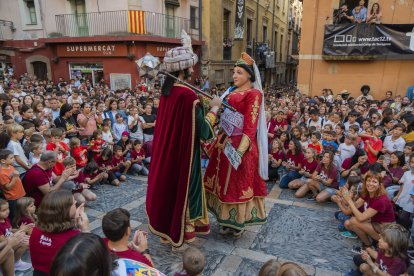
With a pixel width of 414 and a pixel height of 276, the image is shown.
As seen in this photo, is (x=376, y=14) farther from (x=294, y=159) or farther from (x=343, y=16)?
(x=294, y=159)

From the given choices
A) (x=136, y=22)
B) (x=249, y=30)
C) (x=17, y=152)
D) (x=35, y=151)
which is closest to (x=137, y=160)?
A: (x=35, y=151)

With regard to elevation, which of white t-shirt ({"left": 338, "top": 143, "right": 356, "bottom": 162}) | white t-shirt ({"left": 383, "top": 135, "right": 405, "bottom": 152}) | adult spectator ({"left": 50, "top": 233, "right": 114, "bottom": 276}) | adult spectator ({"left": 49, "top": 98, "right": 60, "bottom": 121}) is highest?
adult spectator ({"left": 50, "top": 233, "right": 114, "bottom": 276})

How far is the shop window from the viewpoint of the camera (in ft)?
53.3

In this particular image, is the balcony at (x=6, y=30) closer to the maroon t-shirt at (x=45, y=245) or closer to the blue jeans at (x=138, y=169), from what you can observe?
the blue jeans at (x=138, y=169)

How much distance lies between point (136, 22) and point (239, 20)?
813 centimetres

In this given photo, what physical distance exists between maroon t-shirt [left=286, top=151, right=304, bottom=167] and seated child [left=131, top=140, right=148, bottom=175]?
292 centimetres

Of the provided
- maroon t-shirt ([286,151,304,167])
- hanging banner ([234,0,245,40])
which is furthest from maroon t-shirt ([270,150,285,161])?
hanging banner ([234,0,245,40])

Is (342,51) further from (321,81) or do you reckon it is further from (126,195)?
(126,195)

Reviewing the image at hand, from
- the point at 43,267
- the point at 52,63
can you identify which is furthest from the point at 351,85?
the point at 52,63

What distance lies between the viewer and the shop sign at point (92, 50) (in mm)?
15242

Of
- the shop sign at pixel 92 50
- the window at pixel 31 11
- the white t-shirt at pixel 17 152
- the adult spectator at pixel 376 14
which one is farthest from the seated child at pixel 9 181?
the window at pixel 31 11

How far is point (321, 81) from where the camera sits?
13.4m

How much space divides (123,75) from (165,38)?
273 centimetres

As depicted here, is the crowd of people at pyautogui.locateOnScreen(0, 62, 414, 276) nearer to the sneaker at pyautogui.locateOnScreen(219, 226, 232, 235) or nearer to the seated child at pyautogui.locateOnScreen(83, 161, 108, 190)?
the seated child at pyautogui.locateOnScreen(83, 161, 108, 190)
